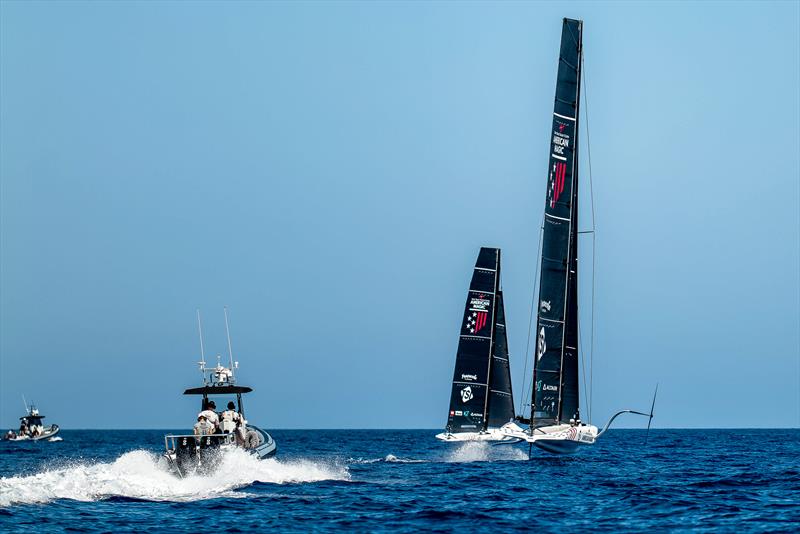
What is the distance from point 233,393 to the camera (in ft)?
137

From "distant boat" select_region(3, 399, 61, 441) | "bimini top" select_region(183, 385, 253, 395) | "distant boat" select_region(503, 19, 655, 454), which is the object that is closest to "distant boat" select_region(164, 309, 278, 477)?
"bimini top" select_region(183, 385, 253, 395)

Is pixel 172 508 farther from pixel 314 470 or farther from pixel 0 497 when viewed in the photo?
pixel 314 470

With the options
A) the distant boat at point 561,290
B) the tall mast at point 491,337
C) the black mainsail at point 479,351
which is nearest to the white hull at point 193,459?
the distant boat at point 561,290

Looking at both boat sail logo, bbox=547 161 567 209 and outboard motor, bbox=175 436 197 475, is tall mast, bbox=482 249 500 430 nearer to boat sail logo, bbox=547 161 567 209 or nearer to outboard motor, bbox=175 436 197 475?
boat sail logo, bbox=547 161 567 209

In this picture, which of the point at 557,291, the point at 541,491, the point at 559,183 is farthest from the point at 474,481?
the point at 559,183

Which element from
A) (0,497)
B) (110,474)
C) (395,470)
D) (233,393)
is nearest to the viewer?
(0,497)

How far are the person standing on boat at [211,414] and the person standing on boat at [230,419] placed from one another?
0.35 m

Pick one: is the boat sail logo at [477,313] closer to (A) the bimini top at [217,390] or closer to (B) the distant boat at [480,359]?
(B) the distant boat at [480,359]

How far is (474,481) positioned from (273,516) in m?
14.0

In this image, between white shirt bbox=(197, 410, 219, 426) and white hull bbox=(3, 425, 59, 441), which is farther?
white hull bbox=(3, 425, 59, 441)

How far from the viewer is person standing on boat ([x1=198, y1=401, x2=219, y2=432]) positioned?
121ft

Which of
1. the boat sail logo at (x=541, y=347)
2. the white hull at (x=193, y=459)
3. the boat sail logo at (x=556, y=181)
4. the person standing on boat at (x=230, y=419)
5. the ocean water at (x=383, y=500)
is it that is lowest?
the ocean water at (x=383, y=500)

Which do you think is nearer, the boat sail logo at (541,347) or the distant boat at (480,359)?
the boat sail logo at (541,347)

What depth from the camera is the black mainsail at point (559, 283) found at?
51.7 m
